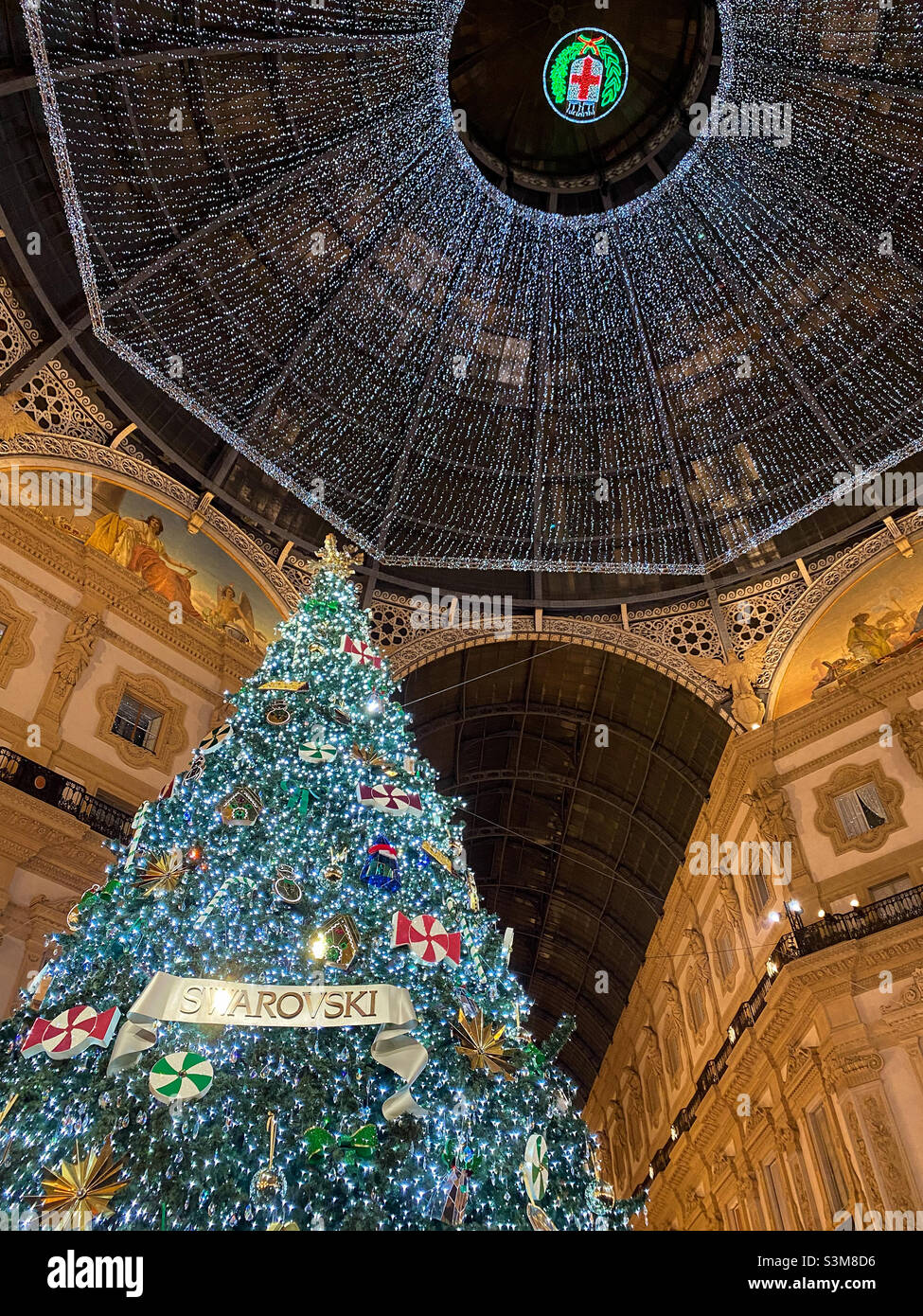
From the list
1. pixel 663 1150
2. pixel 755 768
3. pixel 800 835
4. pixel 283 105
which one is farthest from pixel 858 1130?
pixel 283 105

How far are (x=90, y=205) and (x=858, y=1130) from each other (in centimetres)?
2063

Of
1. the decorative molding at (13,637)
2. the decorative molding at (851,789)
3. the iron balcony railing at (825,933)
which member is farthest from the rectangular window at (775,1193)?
the decorative molding at (13,637)

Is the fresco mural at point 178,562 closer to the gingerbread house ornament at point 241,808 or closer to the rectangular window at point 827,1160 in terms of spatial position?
the gingerbread house ornament at point 241,808

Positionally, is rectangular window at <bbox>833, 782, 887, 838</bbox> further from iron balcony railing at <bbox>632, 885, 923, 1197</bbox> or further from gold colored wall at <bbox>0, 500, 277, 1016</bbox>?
gold colored wall at <bbox>0, 500, 277, 1016</bbox>

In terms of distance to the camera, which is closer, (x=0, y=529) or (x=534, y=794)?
(x=0, y=529)

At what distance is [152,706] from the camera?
16859 mm

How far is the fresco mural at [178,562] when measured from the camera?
17672 millimetres

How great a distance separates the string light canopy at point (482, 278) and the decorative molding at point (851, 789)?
563 cm

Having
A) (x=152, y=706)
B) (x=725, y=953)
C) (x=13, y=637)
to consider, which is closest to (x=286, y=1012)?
(x=13, y=637)

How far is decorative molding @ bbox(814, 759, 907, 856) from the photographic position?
16528 millimetres

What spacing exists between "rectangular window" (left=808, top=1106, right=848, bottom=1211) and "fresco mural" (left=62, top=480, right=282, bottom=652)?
1390cm

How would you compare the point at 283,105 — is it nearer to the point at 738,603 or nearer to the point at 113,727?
the point at 113,727

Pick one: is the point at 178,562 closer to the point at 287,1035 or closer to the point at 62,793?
the point at 62,793

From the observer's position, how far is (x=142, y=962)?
746 centimetres
